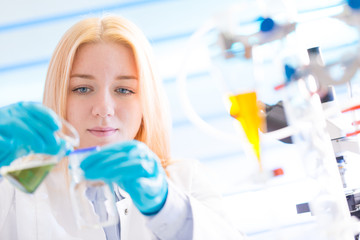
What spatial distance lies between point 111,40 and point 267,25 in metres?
0.81

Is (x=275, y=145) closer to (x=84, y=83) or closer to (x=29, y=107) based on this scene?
(x=84, y=83)

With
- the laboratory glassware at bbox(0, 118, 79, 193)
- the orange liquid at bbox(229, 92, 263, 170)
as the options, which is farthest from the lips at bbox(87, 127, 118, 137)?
the orange liquid at bbox(229, 92, 263, 170)

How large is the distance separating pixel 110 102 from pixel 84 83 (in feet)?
0.40

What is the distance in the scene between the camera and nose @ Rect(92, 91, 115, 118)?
155 cm

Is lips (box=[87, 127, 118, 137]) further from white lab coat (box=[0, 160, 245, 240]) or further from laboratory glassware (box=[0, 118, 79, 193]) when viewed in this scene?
laboratory glassware (box=[0, 118, 79, 193])

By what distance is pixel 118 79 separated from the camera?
63.2 inches

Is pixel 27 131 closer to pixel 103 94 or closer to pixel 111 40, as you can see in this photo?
pixel 103 94

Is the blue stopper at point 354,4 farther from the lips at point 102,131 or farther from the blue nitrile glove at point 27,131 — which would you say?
the lips at point 102,131

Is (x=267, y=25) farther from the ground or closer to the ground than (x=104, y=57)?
closer to the ground

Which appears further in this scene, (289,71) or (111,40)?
(111,40)

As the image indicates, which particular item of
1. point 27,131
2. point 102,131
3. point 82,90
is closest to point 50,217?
point 102,131

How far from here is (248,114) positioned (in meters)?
1.05

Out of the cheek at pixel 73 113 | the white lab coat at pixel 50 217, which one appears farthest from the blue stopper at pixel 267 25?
the cheek at pixel 73 113

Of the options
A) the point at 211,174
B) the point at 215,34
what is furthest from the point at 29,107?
the point at 211,174
